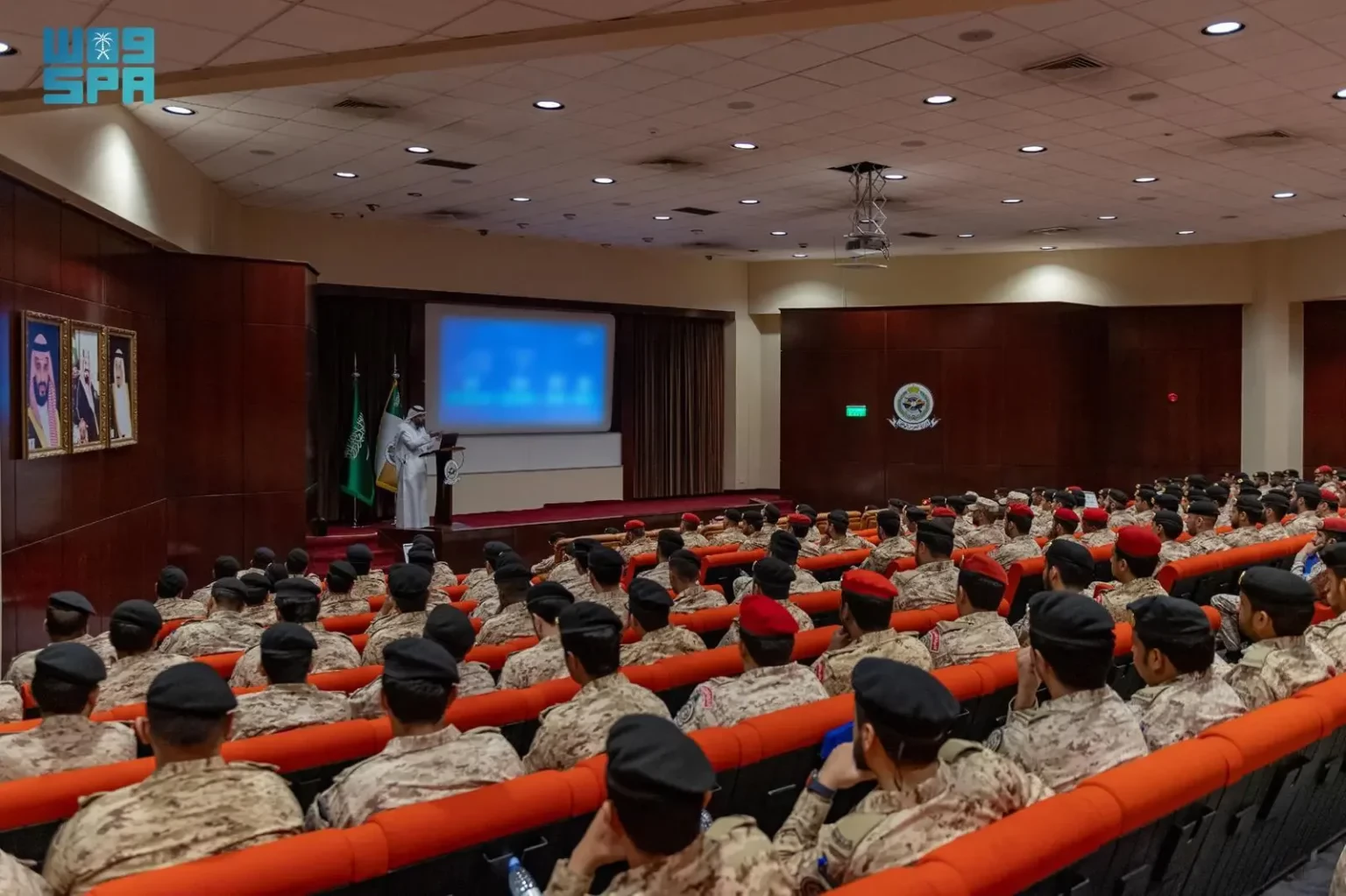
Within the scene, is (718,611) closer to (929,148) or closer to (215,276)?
(929,148)

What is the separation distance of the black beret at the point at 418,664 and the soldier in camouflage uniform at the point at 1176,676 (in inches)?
68.1

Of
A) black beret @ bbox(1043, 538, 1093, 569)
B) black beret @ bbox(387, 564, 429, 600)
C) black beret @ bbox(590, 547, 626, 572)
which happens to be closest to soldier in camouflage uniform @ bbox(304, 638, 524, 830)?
black beret @ bbox(387, 564, 429, 600)

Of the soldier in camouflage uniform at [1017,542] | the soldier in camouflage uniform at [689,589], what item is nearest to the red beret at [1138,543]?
the soldier in camouflage uniform at [1017,542]

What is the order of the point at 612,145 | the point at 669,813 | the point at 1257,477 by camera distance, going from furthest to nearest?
the point at 1257,477, the point at 612,145, the point at 669,813

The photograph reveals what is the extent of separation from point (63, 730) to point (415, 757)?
1204 mm

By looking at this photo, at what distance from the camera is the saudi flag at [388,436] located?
42.7 feet

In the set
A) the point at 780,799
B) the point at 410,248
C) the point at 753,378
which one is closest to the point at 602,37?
the point at 780,799

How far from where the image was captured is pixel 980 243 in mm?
15039

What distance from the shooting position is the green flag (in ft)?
43.4

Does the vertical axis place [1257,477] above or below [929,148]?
below

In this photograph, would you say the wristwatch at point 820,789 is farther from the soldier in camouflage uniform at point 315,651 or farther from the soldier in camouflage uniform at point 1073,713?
the soldier in camouflage uniform at point 315,651

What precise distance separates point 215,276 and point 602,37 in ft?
20.1

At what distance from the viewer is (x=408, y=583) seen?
178 inches

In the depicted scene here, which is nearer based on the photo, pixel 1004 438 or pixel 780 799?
pixel 780 799
